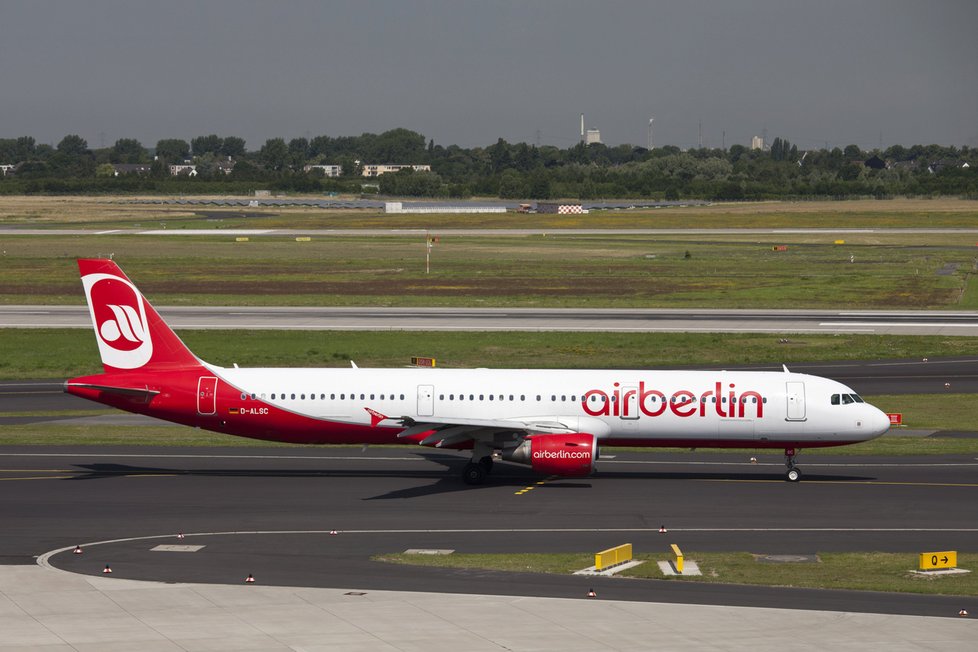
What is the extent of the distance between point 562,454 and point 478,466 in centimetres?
339

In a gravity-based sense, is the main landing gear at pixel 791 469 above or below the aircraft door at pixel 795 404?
below

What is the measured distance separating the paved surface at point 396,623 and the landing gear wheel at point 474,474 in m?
13.3

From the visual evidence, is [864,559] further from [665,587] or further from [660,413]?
[660,413]

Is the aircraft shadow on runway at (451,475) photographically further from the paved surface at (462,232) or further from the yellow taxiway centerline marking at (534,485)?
the paved surface at (462,232)

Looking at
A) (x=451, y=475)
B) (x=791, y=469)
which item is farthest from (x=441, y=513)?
(x=791, y=469)

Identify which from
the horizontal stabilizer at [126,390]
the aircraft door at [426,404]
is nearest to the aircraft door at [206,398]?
the horizontal stabilizer at [126,390]

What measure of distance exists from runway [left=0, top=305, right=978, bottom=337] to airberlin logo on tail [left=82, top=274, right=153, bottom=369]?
3632 centimetres

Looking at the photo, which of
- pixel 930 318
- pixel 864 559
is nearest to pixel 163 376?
pixel 864 559

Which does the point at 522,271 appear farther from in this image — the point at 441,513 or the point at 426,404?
the point at 441,513

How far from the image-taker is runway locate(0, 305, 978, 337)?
80125 millimetres

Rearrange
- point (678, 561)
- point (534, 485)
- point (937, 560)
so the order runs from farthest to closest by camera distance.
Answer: point (534, 485) → point (678, 561) → point (937, 560)

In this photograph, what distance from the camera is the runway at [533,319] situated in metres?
80.1

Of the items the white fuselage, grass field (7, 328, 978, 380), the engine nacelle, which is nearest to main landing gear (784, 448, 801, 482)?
the white fuselage

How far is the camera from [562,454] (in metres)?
39.5
